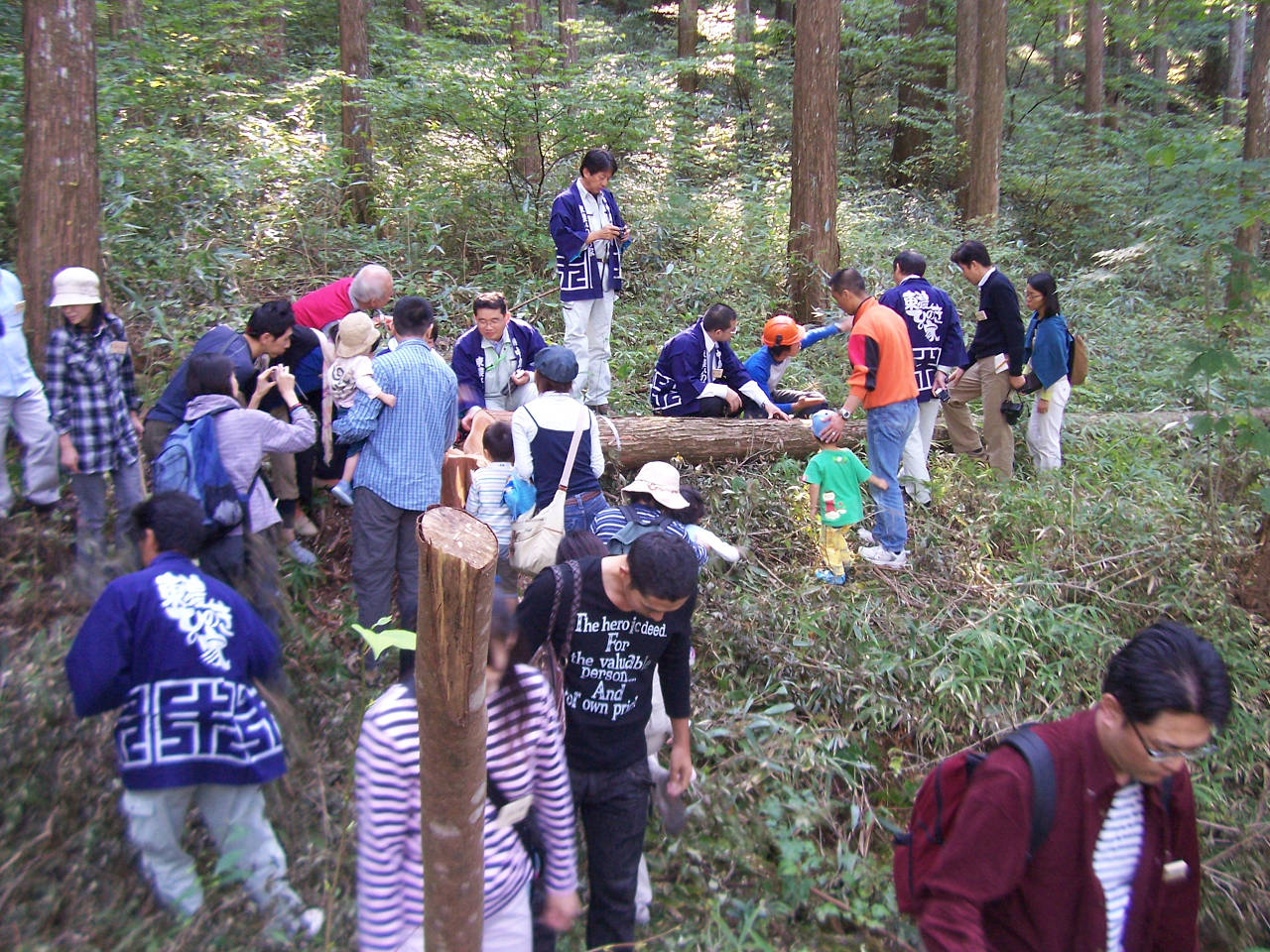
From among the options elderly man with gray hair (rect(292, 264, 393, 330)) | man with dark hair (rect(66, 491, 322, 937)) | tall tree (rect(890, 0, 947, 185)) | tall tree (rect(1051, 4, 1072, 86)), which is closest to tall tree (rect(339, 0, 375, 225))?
elderly man with gray hair (rect(292, 264, 393, 330))

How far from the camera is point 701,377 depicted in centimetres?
729

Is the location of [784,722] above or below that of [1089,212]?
below

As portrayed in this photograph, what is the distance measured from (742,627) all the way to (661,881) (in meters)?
1.82

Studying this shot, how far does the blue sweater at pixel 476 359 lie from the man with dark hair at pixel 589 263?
23.0 inches

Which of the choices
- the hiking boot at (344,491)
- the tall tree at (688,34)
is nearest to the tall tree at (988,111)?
the tall tree at (688,34)

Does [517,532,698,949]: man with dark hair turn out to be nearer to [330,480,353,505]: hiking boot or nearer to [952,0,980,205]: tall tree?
[330,480,353,505]: hiking boot

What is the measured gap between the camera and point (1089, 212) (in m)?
15.6

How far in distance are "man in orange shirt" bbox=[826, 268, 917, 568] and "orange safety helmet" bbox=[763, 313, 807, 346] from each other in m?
1.06

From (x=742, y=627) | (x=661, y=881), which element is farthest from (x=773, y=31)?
(x=661, y=881)

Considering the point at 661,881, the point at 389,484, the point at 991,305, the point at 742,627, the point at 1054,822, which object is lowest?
the point at 661,881

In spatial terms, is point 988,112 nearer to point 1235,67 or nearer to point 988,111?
point 988,111

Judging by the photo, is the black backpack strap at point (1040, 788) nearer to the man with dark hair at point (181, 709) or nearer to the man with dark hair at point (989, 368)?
the man with dark hair at point (181, 709)

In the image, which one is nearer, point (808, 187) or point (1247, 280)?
point (1247, 280)

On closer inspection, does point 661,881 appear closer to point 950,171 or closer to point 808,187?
point 808,187
